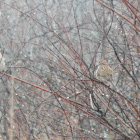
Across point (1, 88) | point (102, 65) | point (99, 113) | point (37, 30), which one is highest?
point (37, 30)

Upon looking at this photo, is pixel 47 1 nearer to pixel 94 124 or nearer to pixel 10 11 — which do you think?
pixel 10 11

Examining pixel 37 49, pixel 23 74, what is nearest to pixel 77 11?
pixel 37 49

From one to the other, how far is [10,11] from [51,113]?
2.49 m

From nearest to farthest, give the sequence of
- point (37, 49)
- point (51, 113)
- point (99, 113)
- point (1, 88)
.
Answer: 1. point (99, 113)
2. point (51, 113)
3. point (1, 88)
4. point (37, 49)

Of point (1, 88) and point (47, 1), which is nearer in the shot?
point (1, 88)

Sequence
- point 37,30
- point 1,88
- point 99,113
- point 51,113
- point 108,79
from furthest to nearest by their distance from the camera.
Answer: point 37,30, point 1,88, point 51,113, point 108,79, point 99,113

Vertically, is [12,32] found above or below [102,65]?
above

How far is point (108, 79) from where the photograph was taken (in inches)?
109

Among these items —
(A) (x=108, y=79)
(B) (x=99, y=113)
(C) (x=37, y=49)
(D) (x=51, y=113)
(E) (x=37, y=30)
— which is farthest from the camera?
(E) (x=37, y=30)

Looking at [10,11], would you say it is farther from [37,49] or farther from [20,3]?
[37,49]

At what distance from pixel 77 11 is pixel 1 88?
2023mm

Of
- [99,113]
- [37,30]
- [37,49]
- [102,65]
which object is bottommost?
[99,113]

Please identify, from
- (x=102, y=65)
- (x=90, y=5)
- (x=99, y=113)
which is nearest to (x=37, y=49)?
(x=90, y=5)

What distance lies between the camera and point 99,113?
194cm
